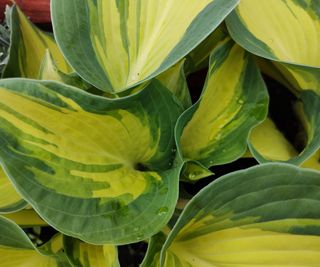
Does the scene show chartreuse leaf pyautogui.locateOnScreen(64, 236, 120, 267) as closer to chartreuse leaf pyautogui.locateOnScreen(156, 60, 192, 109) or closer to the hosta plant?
the hosta plant

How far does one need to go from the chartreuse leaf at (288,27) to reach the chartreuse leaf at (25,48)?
26 centimetres

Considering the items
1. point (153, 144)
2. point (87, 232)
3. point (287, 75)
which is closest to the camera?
point (87, 232)

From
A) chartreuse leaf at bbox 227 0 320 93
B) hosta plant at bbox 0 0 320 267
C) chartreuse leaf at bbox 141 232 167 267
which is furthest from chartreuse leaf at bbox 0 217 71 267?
chartreuse leaf at bbox 227 0 320 93

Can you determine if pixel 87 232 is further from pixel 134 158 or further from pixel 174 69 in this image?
pixel 174 69

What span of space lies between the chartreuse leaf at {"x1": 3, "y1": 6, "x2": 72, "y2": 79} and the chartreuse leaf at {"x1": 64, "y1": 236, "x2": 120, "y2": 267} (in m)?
0.24

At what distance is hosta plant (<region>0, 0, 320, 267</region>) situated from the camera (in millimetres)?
495

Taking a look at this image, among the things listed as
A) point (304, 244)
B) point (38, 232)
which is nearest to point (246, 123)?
point (304, 244)

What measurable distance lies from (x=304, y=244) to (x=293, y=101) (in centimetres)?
31

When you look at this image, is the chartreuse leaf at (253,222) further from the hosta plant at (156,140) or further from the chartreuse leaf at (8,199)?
the chartreuse leaf at (8,199)

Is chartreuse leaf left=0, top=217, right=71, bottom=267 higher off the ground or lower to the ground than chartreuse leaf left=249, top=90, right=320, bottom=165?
lower

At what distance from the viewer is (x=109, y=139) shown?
1.81 ft

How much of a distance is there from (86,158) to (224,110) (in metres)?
0.20

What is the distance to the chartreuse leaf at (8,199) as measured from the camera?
59cm

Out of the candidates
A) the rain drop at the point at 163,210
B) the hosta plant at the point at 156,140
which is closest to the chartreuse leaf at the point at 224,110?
the hosta plant at the point at 156,140
